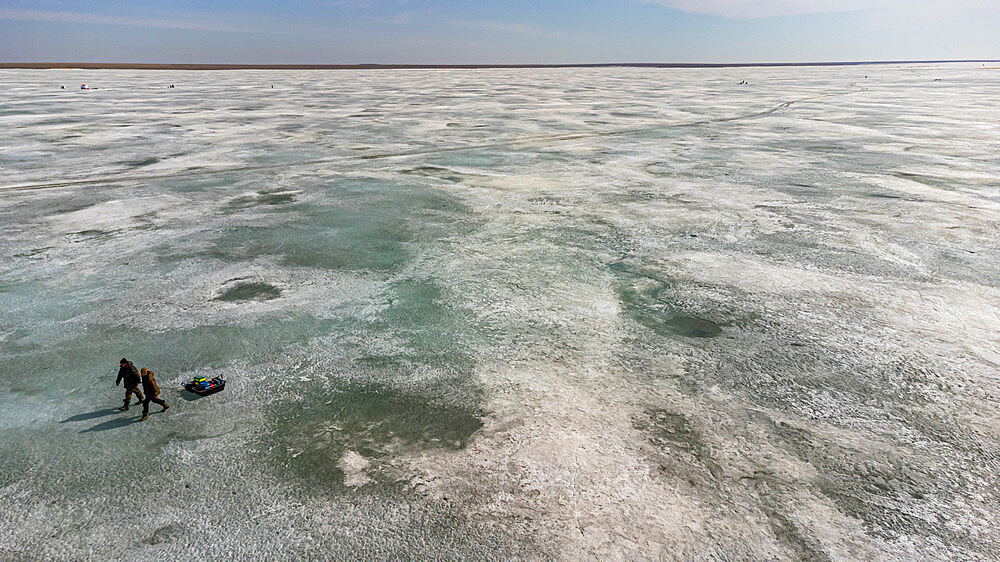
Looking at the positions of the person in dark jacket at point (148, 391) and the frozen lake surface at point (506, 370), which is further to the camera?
the person in dark jacket at point (148, 391)

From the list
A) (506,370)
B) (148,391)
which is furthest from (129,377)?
(506,370)

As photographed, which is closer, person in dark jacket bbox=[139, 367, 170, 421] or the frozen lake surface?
the frozen lake surface

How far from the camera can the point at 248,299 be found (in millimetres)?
5234

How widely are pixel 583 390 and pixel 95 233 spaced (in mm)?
6617

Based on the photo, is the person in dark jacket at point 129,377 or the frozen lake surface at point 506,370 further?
the person in dark jacket at point 129,377

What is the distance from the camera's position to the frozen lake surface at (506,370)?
2.76 metres

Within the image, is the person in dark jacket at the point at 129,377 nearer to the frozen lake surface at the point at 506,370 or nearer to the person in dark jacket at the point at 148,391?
the person in dark jacket at the point at 148,391

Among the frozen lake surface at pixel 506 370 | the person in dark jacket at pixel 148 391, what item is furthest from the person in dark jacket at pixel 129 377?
the frozen lake surface at pixel 506 370

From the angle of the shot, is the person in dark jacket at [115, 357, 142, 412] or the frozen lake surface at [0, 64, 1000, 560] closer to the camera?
the frozen lake surface at [0, 64, 1000, 560]

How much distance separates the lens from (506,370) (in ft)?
13.3

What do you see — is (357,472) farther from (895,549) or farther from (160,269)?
(160,269)

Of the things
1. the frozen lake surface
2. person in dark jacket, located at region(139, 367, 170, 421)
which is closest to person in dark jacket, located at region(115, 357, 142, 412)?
person in dark jacket, located at region(139, 367, 170, 421)

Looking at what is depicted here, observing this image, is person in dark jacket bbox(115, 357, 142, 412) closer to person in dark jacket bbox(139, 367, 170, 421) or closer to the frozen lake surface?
person in dark jacket bbox(139, 367, 170, 421)

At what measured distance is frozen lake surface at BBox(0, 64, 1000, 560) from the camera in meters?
2.76
